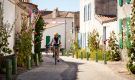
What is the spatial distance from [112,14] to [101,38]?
4.81m

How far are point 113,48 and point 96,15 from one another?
8.97 meters

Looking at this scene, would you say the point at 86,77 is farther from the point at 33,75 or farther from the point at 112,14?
the point at 112,14

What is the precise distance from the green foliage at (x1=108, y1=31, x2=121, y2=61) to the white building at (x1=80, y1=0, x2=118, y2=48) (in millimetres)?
2449

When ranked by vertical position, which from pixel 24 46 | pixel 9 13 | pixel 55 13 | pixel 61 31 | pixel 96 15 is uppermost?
pixel 55 13

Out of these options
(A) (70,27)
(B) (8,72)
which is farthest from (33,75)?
(A) (70,27)

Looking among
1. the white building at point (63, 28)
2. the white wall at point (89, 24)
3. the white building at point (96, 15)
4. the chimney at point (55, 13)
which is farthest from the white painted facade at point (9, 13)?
the chimney at point (55, 13)

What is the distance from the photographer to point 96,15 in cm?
3847

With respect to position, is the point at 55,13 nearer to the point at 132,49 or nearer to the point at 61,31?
the point at 61,31

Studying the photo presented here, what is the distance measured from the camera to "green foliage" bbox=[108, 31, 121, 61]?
96.1 ft

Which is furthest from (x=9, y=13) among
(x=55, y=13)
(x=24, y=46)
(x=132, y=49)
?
(x=55, y=13)

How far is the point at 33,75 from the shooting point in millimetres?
16969

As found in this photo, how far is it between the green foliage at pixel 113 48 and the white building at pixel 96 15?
2.45m

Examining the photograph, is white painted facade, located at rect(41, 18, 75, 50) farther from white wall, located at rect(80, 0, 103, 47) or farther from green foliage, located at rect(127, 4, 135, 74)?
green foliage, located at rect(127, 4, 135, 74)

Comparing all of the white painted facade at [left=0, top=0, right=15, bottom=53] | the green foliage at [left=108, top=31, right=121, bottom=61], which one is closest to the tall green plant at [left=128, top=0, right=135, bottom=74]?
the white painted facade at [left=0, top=0, right=15, bottom=53]
